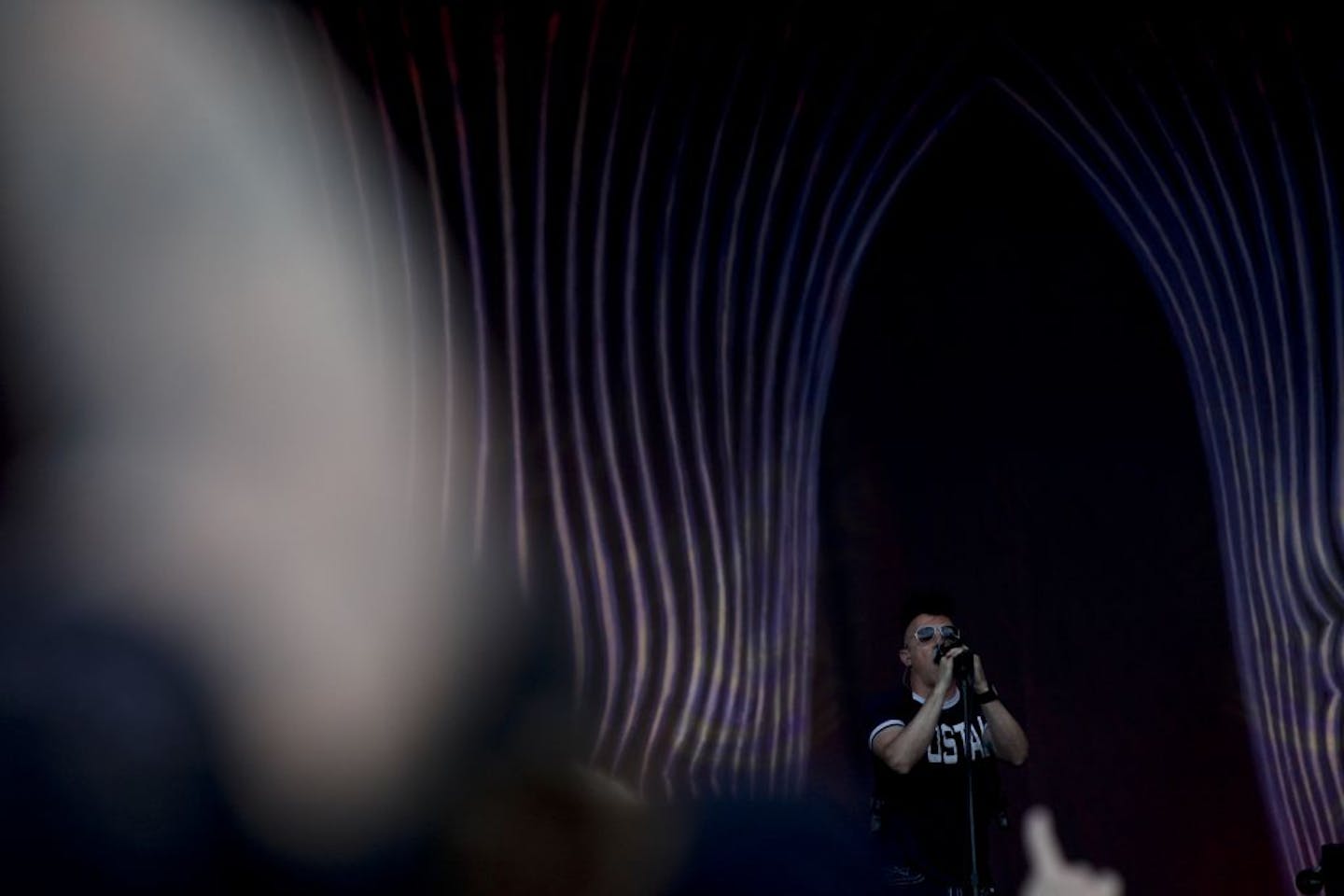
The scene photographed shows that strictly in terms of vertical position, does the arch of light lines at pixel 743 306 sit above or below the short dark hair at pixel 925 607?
above

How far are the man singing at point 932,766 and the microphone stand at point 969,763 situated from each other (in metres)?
0.29

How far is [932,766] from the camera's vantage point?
13.0ft

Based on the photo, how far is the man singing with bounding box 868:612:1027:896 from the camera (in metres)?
3.83

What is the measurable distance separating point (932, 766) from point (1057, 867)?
2.96 ft

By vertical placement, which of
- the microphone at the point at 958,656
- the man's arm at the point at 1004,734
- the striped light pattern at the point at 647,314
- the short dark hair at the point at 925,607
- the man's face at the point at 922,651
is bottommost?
the man's arm at the point at 1004,734

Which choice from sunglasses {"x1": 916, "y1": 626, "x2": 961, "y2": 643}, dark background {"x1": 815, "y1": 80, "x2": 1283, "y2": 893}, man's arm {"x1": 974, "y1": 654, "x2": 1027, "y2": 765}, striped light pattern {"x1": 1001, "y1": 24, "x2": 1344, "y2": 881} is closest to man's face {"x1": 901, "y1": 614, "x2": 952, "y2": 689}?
sunglasses {"x1": 916, "y1": 626, "x2": 961, "y2": 643}

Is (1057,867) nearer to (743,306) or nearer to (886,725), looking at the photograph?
(886,725)

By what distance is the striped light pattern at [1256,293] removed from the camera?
4.64m

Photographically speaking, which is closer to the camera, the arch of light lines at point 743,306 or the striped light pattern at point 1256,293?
the arch of light lines at point 743,306

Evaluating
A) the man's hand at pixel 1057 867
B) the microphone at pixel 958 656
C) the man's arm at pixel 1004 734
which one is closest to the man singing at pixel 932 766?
the man's arm at pixel 1004 734

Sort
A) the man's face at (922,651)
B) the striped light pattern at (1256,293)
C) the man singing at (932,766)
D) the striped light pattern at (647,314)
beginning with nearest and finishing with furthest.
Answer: the man singing at (932,766) < the man's face at (922,651) < the striped light pattern at (647,314) < the striped light pattern at (1256,293)

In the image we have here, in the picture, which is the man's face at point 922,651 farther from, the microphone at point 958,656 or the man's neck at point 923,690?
the microphone at point 958,656

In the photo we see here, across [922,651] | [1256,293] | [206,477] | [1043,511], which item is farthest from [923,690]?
[206,477]

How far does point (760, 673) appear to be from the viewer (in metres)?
4.53
